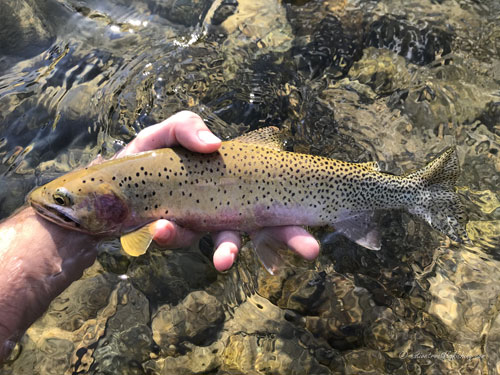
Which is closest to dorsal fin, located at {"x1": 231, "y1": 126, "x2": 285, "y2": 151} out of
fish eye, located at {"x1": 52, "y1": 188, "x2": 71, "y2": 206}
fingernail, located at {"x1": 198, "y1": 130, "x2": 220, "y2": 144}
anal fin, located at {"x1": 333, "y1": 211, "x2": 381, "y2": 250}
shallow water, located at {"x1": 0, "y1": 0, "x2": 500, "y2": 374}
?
fingernail, located at {"x1": 198, "y1": 130, "x2": 220, "y2": 144}

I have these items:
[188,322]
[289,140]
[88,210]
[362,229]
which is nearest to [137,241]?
[88,210]

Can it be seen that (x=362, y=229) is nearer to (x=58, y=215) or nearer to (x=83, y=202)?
(x=83, y=202)

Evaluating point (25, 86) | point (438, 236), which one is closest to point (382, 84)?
point (438, 236)

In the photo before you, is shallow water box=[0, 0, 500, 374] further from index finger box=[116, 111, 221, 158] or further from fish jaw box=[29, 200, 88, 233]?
index finger box=[116, 111, 221, 158]

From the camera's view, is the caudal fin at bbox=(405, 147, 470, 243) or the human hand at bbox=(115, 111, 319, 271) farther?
the caudal fin at bbox=(405, 147, 470, 243)

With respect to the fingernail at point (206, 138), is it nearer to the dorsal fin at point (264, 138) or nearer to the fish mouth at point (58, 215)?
the dorsal fin at point (264, 138)

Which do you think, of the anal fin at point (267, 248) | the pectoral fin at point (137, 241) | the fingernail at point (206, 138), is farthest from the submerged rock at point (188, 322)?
the fingernail at point (206, 138)
